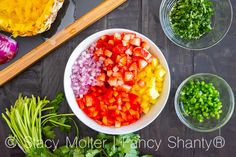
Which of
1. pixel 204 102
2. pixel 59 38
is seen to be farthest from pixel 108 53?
pixel 204 102

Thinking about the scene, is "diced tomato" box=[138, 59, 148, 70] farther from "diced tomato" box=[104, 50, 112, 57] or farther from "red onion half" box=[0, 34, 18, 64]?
"red onion half" box=[0, 34, 18, 64]

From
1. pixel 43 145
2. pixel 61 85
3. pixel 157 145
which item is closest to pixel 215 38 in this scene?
pixel 157 145

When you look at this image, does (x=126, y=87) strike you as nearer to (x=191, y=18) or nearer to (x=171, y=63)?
(x=171, y=63)

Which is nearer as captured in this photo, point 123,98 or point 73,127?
point 123,98

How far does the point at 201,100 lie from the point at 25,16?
0.90 m

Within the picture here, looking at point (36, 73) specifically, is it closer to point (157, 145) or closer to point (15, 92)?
point (15, 92)

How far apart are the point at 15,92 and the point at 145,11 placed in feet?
2.48

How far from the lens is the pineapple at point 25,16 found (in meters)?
1.92

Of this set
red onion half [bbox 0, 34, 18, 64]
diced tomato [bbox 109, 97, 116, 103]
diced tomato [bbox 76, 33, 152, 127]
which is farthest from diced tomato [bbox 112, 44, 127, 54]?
red onion half [bbox 0, 34, 18, 64]

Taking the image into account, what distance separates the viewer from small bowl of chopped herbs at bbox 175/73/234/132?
2068 mm

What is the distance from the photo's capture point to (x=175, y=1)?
2150 millimetres

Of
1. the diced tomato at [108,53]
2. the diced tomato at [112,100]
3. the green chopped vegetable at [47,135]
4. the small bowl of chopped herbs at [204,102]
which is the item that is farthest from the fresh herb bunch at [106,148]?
the diced tomato at [108,53]

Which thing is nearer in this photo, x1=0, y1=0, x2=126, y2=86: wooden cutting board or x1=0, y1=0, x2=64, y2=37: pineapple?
x1=0, y1=0, x2=64, y2=37: pineapple

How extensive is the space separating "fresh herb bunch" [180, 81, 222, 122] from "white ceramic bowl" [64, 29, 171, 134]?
137 millimetres
